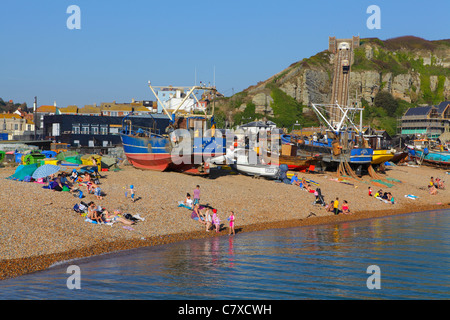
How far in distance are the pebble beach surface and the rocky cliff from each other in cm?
6078

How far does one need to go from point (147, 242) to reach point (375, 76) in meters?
112

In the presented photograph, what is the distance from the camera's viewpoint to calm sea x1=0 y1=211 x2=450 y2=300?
1638cm

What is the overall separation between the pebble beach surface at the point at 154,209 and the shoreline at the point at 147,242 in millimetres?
35

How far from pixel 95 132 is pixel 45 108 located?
42.7 meters

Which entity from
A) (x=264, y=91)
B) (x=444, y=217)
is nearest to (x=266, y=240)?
(x=444, y=217)

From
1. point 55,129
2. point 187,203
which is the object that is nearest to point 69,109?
point 55,129

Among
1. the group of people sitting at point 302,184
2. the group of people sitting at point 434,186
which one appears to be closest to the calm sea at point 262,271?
the group of people sitting at point 302,184

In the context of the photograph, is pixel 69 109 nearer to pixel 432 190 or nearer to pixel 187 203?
pixel 432 190

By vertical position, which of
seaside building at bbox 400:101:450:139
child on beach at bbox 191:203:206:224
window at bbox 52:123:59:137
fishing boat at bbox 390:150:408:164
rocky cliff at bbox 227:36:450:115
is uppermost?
rocky cliff at bbox 227:36:450:115

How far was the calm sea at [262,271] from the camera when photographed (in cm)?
1638

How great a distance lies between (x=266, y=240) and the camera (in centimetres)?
2441

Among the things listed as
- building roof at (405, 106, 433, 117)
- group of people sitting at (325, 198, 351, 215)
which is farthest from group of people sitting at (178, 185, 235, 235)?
building roof at (405, 106, 433, 117)

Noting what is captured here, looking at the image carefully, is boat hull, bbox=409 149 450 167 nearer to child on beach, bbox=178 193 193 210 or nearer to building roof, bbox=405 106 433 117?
child on beach, bbox=178 193 193 210
